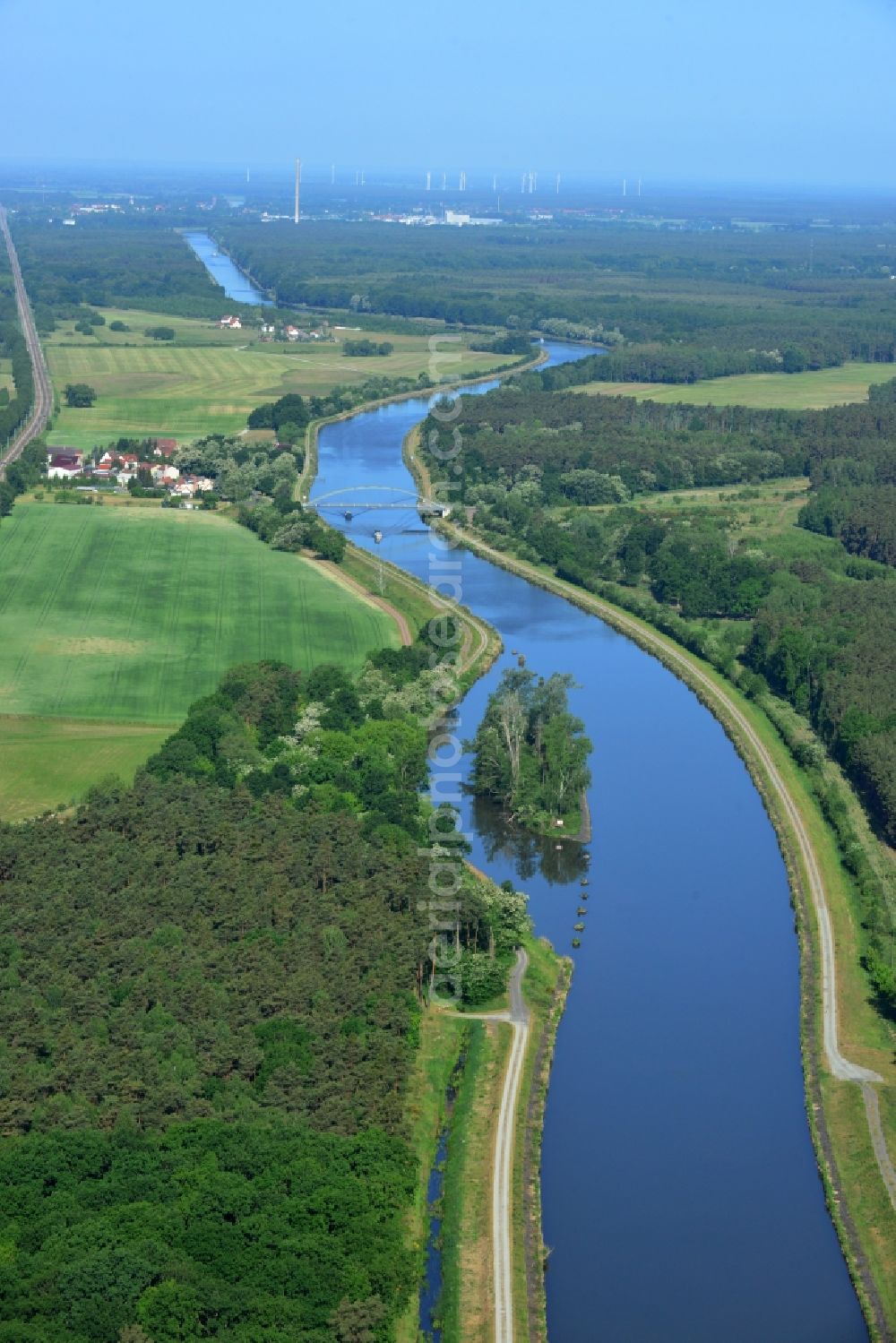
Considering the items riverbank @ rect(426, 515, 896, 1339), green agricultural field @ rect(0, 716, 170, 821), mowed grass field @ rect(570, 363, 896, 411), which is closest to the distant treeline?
mowed grass field @ rect(570, 363, 896, 411)

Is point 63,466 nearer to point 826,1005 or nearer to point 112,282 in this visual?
point 826,1005

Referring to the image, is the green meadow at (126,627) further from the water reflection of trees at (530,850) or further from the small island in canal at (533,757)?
the water reflection of trees at (530,850)

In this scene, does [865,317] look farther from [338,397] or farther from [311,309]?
[338,397]

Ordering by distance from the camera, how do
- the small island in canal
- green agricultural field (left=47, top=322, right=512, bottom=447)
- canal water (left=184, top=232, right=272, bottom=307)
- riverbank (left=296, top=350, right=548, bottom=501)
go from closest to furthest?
the small island in canal
riverbank (left=296, top=350, right=548, bottom=501)
green agricultural field (left=47, top=322, right=512, bottom=447)
canal water (left=184, top=232, right=272, bottom=307)

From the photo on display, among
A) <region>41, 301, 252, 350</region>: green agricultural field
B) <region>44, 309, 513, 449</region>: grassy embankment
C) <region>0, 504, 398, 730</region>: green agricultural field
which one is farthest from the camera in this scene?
<region>41, 301, 252, 350</region>: green agricultural field

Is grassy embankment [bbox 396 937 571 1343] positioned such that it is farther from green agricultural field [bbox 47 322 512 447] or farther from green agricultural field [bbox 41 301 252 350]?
green agricultural field [bbox 41 301 252 350]

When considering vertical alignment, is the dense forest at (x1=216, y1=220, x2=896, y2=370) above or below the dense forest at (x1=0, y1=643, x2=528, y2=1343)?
above

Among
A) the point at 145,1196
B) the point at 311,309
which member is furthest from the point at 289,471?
the point at 311,309

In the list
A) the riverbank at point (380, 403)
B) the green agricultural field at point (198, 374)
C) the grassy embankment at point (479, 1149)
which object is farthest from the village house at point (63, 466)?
the grassy embankment at point (479, 1149)
